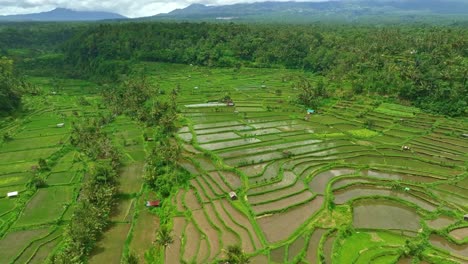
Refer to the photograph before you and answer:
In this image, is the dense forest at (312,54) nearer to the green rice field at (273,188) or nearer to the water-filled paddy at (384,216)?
the green rice field at (273,188)

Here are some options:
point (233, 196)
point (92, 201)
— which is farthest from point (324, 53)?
point (92, 201)

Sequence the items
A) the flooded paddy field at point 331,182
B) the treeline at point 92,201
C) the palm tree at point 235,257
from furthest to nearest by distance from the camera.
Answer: the flooded paddy field at point 331,182
the treeline at point 92,201
the palm tree at point 235,257

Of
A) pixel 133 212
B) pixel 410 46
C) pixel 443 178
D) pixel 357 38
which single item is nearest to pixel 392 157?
pixel 443 178

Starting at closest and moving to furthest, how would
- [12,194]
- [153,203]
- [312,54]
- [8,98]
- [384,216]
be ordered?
[384,216]
[153,203]
[12,194]
[8,98]
[312,54]

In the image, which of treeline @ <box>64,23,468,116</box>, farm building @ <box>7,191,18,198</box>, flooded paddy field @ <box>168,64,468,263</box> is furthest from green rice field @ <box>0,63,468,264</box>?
treeline @ <box>64,23,468,116</box>

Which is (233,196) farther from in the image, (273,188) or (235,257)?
(235,257)

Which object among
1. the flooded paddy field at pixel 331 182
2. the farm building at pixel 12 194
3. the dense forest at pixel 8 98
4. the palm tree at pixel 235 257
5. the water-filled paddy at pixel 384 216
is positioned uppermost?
the dense forest at pixel 8 98

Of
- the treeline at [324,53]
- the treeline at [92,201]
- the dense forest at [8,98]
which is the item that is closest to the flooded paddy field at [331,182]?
the treeline at [324,53]
